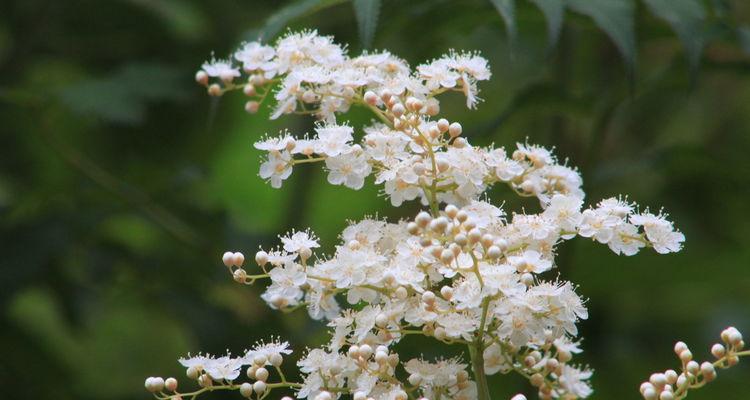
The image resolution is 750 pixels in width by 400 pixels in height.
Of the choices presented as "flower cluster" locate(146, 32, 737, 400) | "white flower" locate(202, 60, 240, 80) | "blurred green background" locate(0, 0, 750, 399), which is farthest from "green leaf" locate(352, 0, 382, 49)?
"white flower" locate(202, 60, 240, 80)

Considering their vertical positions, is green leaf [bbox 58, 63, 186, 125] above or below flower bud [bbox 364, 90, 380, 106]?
above

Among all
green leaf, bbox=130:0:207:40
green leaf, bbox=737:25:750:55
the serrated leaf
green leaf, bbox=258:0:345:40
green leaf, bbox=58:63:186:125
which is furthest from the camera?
green leaf, bbox=130:0:207:40

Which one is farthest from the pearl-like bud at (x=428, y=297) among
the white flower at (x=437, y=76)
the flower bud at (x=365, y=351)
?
the white flower at (x=437, y=76)

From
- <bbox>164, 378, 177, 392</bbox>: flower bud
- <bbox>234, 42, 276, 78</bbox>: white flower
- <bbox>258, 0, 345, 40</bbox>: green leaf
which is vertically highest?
<bbox>258, 0, 345, 40</bbox>: green leaf

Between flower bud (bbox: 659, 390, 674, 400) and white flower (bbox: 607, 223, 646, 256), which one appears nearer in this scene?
flower bud (bbox: 659, 390, 674, 400)

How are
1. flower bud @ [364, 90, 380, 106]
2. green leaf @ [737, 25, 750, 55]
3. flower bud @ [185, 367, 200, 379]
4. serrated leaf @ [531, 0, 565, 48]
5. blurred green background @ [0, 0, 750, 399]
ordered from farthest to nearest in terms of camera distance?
1. blurred green background @ [0, 0, 750, 399]
2. green leaf @ [737, 25, 750, 55]
3. serrated leaf @ [531, 0, 565, 48]
4. flower bud @ [364, 90, 380, 106]
5. flower bud @ [185, 367, 200, 379]

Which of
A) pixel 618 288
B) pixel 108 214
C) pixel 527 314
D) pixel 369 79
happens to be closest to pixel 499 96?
pixel 618 288

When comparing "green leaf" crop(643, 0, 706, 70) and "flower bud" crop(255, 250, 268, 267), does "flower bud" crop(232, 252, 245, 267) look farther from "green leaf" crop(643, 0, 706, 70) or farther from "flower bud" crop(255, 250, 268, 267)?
"green leaf" crop(643, 0, 706, 70)
